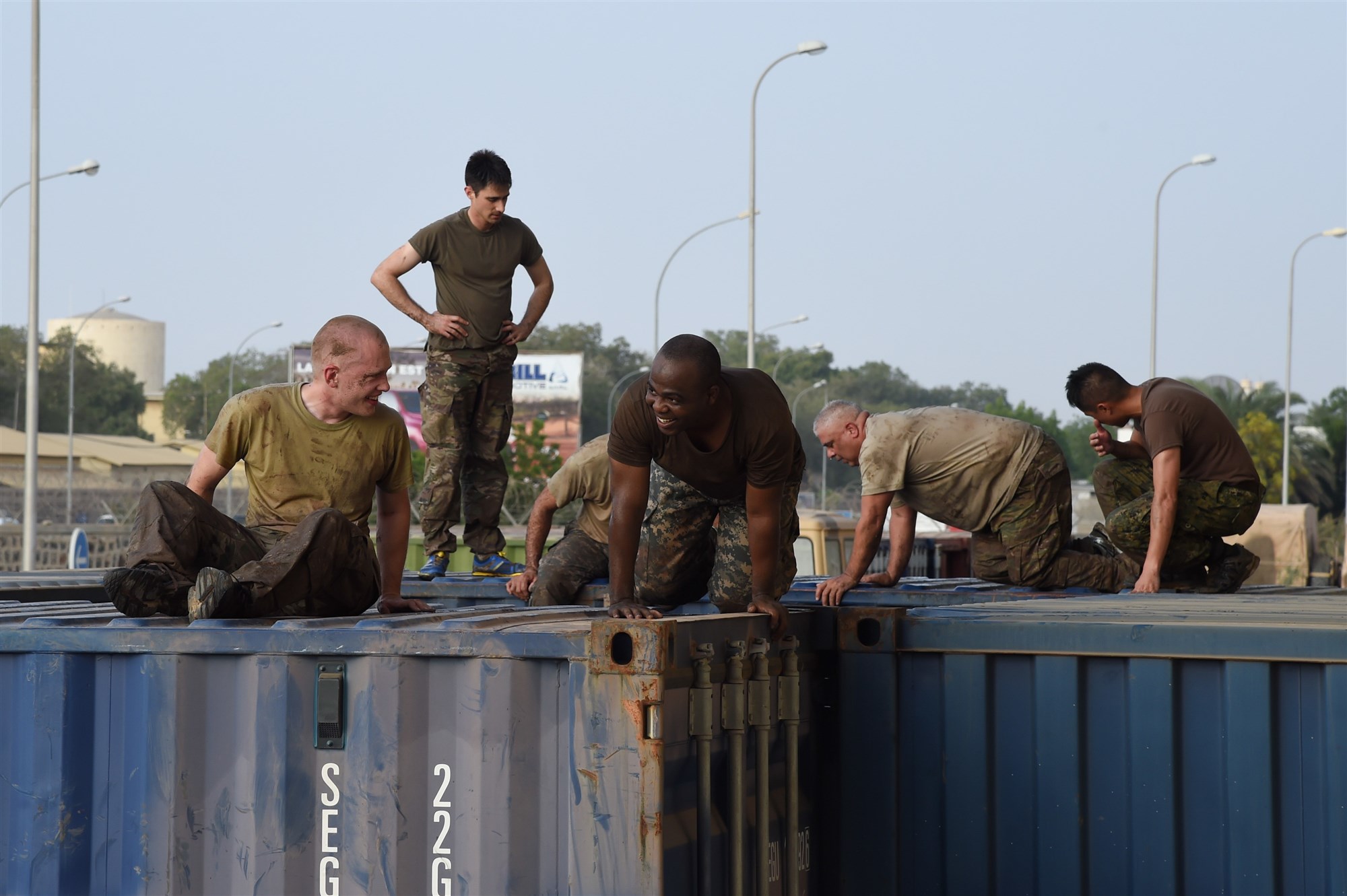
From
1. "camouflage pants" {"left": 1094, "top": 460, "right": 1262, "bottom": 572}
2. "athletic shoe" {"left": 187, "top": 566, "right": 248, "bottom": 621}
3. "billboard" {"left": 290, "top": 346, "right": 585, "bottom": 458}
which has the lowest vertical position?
"athletic shoe" {"left": 187, "top": 566, "right": 248, "bottom": 621}

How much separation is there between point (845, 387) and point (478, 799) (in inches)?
4070

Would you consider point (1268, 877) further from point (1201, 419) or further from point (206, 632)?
point (1201, 419)

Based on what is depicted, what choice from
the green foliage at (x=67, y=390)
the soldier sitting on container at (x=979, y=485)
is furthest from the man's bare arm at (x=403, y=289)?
the green foliage at (x=67, y=390)

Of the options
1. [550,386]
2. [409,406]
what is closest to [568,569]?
[409,406]

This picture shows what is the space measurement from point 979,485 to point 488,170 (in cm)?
306

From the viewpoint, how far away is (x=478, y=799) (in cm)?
405

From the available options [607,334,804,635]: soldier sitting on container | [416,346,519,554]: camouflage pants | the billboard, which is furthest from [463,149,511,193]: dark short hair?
the billboard

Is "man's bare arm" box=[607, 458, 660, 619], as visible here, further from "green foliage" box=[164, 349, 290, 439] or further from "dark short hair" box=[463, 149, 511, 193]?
"green foliage" box=[164, 349, 290, 439]

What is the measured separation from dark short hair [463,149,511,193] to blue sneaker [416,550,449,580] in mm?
2014

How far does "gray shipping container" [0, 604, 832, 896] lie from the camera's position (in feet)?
12.7

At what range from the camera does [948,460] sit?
311 inches

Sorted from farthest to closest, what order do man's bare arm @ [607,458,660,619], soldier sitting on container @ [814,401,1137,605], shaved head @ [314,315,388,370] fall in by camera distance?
soldier sitting on container @ [814,401,1137,605] → shaved head @ [314,315,388,370] → man's bare arm @ [607,458,660,619]

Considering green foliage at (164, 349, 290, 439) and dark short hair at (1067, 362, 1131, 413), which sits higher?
green foliage at (164, 349, 290, 439)

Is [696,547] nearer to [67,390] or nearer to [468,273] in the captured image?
[468,273]
